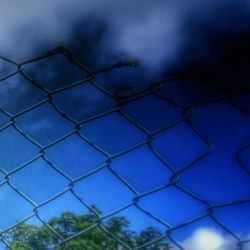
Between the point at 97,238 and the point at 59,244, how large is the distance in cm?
11

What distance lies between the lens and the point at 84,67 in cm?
141

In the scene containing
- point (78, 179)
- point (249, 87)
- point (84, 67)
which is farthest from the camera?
point (78, 179)

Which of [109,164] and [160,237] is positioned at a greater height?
[109,164]

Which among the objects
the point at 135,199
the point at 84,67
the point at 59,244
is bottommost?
the point at 59,244

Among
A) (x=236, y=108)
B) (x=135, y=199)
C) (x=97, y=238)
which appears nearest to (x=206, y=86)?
(x=236, y=108)

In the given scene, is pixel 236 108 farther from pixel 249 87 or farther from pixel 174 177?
pixel 174 177

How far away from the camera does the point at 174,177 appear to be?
1.45 metres

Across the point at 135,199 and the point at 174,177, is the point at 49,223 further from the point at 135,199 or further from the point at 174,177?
the point at 174,177

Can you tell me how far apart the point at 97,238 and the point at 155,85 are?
1.56 ft

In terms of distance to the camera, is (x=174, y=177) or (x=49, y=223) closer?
(x=174, y=177)

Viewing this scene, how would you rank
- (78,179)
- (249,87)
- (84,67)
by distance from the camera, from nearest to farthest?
(249,87) → (84,67) → (78,179)

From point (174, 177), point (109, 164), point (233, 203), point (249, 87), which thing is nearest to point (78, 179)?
point (109, 164)

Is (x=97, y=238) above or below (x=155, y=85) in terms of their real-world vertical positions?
below

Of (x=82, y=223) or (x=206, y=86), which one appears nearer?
(x=206, y=86)
